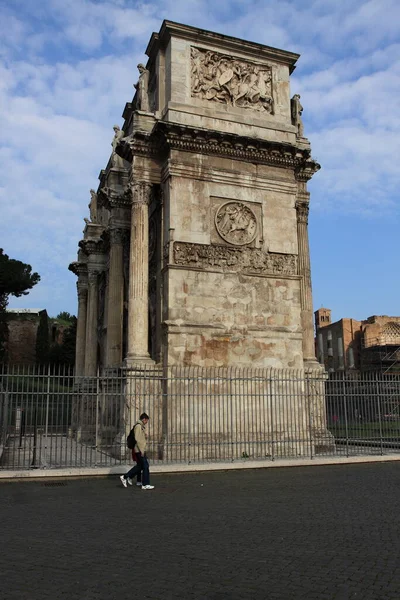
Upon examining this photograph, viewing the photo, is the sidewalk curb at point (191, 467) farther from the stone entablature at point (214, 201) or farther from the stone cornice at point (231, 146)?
the stone cornice at point (231, 146)

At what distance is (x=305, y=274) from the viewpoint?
61.3ft

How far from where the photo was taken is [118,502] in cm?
921

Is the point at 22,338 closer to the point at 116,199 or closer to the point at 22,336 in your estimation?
the point at 22,336

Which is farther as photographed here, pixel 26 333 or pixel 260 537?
pixel 26 333

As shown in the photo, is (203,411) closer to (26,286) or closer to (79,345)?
(79,345)

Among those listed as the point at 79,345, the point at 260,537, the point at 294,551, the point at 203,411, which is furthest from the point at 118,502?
the point at 79,345

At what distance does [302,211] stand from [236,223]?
350 cm

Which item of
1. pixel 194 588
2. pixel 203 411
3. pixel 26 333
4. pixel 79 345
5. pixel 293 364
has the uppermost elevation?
pixel 26 333

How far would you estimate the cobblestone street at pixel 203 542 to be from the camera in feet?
15.7

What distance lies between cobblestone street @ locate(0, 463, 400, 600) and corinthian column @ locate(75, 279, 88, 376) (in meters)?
16.2

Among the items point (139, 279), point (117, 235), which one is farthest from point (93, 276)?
point (139, 279)

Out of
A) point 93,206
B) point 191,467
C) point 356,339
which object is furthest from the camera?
point 356,339

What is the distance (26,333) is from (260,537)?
59.1 meters

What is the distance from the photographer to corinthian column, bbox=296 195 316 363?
1822 centimetres
